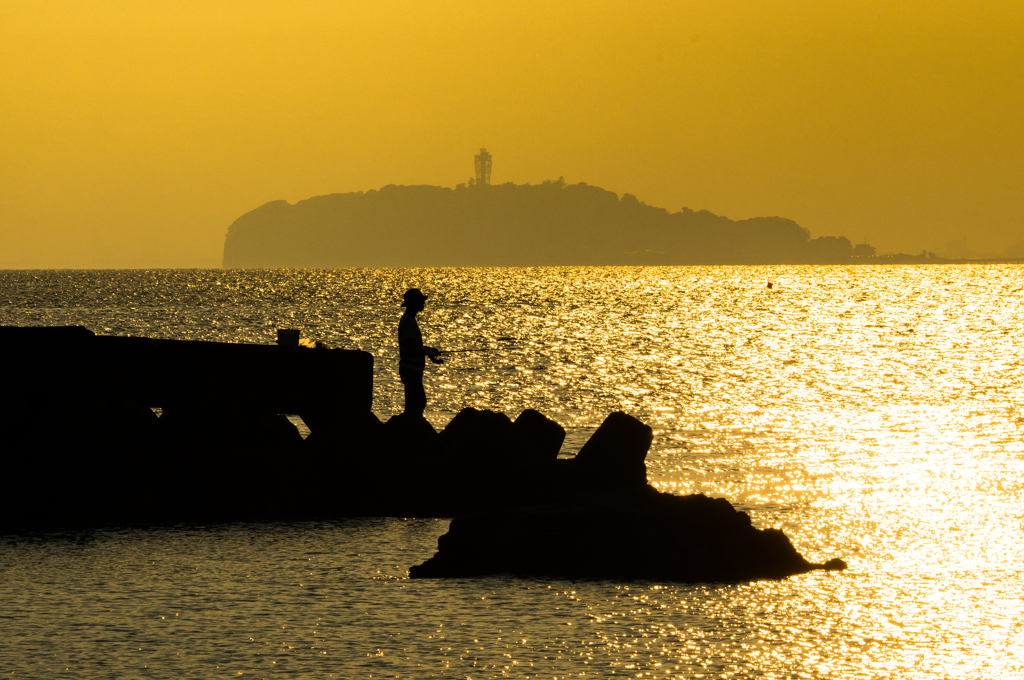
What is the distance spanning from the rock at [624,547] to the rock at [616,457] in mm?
3220

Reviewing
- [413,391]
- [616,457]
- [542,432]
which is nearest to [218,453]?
[413,391]

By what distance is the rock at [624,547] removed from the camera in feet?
36.8

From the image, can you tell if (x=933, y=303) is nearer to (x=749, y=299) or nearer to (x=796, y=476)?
(x=749, y=299)

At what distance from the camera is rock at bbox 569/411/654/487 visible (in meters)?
14.9

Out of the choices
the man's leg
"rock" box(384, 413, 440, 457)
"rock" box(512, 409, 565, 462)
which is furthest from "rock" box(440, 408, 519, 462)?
the man's leg

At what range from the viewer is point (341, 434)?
1510cm

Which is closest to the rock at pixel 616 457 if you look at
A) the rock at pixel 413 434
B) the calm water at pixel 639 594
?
the calm water at pixel 639 594

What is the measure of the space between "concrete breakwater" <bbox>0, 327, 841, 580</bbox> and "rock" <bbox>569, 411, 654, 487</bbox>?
0.05 feet

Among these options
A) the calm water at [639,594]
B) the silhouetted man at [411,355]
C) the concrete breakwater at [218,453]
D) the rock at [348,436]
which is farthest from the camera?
the silhouetted man at [411,355]

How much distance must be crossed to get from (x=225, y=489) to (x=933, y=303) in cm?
Result: 11866

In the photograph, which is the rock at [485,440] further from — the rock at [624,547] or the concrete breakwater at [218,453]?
the rock at [624,547]

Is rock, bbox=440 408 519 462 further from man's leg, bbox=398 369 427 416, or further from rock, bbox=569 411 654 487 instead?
man's leg, bbox=398 369 427 416

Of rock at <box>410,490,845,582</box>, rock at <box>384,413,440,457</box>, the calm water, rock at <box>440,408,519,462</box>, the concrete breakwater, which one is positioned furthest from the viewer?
rock at <box>384,413,440,457</box>

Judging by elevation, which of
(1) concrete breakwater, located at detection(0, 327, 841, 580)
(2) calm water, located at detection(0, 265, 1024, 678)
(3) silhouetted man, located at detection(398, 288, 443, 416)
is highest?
(3) silhouetted man, located at detection(398, 288, 443, 416)
